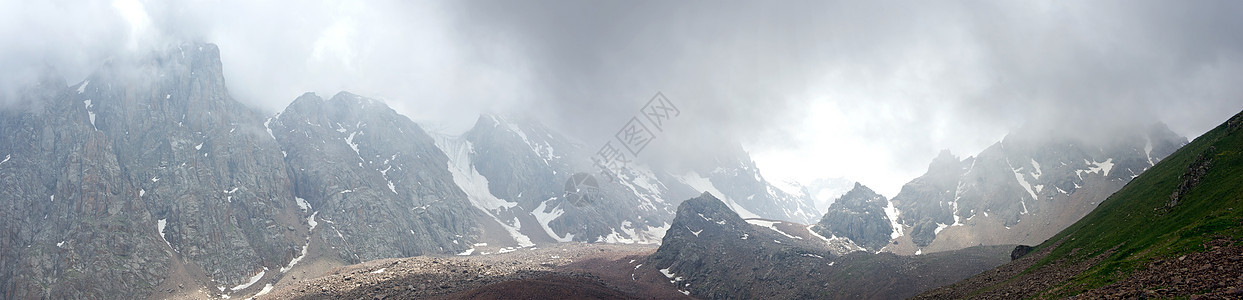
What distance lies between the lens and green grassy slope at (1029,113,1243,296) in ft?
140

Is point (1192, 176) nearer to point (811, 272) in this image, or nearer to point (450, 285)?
point (811, 272)

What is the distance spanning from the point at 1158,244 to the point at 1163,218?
492 inches

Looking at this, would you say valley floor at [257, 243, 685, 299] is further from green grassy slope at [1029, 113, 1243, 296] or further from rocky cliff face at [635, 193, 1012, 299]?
green grassy slope at [1029, 113, 1243, 296]

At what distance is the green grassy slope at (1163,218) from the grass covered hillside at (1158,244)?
0.13 metres

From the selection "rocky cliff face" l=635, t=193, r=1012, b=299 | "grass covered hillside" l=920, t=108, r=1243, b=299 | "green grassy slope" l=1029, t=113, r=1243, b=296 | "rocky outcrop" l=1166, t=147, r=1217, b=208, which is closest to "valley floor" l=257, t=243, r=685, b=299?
"rocky cliff face" l=635, t=193, r=1012, b=299

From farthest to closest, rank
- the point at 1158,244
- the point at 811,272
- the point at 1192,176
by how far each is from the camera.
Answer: the point at 811,272
the point at 1192,176
the point at 1158,244

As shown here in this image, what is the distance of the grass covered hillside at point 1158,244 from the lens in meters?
35.5

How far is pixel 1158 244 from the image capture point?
150 ft

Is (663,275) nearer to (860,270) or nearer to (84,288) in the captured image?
(860,270)

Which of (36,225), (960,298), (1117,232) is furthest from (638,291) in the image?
(36,225)

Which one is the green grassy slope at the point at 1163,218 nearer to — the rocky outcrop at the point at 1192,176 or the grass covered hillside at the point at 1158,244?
the grass covered hillside at the point at 1158,244

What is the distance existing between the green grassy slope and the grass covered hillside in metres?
0.13

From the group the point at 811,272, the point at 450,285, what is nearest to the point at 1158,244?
the point at 811,272

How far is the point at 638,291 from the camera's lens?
153m
